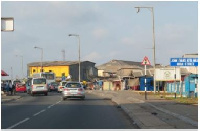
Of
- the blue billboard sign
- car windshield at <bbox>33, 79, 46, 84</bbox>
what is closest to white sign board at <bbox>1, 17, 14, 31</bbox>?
the blue billboard sign

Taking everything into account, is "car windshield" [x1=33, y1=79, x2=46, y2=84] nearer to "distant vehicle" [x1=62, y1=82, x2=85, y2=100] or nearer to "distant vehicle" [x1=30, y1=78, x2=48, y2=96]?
"distant vehicle" [x1=30, y1=78, x2=48, y2=96]

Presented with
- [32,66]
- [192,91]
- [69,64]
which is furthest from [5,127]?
[32,66]

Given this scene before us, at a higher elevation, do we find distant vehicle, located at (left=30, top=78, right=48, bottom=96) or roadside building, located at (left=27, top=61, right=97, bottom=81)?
roadside building, located at (left=27, top=61, right=97, bottom=81)

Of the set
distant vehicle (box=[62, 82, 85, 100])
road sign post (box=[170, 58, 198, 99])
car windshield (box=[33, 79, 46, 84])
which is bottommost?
distant vehicle (box=[62, 82, 85, 100])

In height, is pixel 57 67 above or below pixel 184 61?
above

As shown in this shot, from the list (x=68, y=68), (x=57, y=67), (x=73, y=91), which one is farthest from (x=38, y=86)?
(x=57, y=67)

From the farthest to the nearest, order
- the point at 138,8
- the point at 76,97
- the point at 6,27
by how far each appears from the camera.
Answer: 1. the point at 138,8
2. the point at 76,97
3. the point at 6,27

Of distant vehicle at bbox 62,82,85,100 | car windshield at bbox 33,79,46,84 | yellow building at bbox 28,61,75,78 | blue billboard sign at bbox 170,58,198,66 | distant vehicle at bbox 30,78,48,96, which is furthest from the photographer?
yellow building at bbox 28,61,75,78

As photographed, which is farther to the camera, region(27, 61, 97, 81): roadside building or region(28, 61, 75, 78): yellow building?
region(28, 61, 75, 78): yellow building

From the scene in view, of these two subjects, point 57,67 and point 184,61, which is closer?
point 184,61

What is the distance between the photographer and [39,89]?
1993 inches

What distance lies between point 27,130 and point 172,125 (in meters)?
5.14

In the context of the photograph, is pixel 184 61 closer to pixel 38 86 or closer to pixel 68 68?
pixel 38 86

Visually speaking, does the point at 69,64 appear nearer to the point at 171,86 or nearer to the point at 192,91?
the point at 171,86
